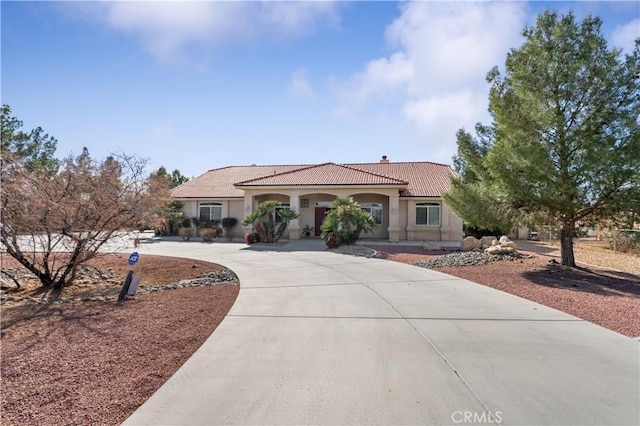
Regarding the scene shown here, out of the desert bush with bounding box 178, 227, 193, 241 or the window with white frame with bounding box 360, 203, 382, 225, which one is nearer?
the desert bush with bounding box 178, 227, 193, 241

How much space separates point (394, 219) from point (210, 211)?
13507 mm

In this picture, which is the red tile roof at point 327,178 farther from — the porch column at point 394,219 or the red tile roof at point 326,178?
the porch column at point 394,219

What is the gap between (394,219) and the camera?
2195 centimetres

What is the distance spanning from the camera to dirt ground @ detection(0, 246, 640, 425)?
3570 millimetres

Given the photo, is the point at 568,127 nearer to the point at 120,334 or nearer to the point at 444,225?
the point at 444,225

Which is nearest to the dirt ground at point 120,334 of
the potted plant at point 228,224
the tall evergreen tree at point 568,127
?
the tall evergreen tree at point 568,127

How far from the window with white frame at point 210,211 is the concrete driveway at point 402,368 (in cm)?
1949

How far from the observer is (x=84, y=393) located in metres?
3.70

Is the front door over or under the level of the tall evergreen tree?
under

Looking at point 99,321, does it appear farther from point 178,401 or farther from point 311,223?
point 311,223

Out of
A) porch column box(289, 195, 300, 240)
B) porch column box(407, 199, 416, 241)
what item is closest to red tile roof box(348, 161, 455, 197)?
porch column box(407, 199, 416, 241)

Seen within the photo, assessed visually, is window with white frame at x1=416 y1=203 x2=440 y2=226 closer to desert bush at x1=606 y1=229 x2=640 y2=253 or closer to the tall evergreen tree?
desert bush at x1=606 y1=229 x2=640 y2=253

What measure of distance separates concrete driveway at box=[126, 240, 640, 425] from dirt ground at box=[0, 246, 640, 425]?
→ 1.43 ft

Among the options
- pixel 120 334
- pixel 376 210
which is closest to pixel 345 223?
pixel 376 210
